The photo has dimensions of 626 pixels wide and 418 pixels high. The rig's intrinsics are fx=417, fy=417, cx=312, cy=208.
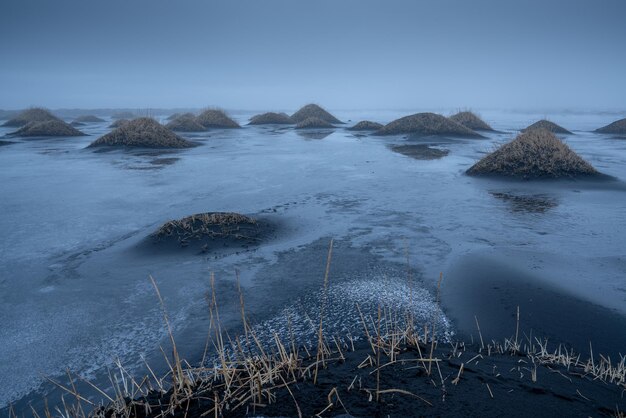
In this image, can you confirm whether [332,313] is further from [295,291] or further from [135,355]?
[135,355]

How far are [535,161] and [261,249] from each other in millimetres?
10978

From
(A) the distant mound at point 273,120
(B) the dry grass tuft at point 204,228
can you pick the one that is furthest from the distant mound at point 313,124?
(B) the dry grass tuft at point 204,228

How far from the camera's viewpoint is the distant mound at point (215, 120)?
42.5 metres

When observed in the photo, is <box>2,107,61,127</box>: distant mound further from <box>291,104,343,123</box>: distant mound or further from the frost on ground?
the frost on ground

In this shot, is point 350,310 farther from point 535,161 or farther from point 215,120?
point 215,120

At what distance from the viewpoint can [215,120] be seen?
140 feet

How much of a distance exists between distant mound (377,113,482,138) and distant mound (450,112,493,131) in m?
6.24

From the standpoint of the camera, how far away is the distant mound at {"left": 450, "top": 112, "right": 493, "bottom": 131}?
120ft

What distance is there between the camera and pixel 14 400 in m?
3.65

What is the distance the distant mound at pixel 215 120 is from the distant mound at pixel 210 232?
35.8 m

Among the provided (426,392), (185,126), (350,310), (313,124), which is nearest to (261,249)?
(350,310)

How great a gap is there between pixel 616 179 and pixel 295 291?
13.6m

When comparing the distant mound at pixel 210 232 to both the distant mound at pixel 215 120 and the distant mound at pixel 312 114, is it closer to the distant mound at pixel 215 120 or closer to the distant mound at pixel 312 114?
the distant mound at pixel 215 120

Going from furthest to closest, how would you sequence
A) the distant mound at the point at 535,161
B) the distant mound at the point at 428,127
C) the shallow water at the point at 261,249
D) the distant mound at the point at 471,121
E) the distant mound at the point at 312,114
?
the distant mound at the point at 312,114 < the distant mound at the point at 471,121 < the distant mound at the point at 428,127 < the distant mound at the point at 535,161 < the shallow water at the point at 261,249
